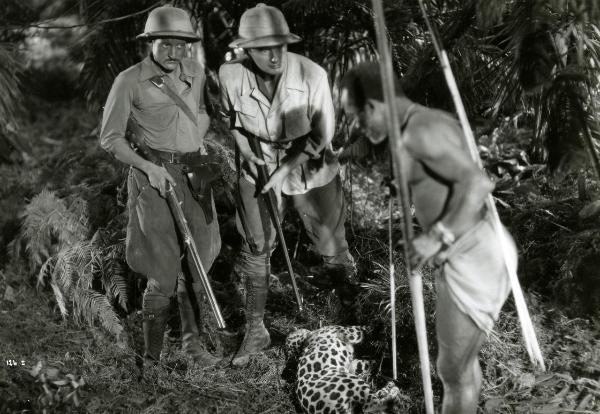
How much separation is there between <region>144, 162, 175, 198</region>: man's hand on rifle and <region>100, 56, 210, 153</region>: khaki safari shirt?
0.18 meters

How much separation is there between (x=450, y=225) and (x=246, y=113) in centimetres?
168

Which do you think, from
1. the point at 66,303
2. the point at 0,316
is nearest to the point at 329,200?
the point at 66,303

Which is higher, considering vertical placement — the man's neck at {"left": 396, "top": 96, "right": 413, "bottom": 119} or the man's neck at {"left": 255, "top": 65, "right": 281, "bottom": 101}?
the man's neck at {"left": 396, "top": 96, "right": 413, "bottom": 119}

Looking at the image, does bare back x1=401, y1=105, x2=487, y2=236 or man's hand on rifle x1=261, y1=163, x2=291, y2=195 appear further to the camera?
man's hand on rifle x1=261, y1=163, x2=291, y2=195

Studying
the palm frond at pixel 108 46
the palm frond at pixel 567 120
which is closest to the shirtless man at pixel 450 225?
the palm frond at pixel 567 120

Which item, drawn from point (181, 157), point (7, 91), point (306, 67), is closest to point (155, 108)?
point (181, 157)

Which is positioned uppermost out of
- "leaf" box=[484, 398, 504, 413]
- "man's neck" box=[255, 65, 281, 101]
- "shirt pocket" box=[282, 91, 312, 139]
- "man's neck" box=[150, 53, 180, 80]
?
"man's neck" box=[150, 53, 180, 80]

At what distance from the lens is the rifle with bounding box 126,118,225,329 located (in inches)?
153

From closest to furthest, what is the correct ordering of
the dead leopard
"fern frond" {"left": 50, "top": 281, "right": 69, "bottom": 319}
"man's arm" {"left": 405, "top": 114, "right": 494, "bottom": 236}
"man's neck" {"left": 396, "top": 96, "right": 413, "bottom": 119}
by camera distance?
"man's arm" {"left": 405, "top": 114, "right": 494, "bottom": 236}, "man's neck" {"left": 396, "top": 96, "right": 413, "bottom": 119}, the dead leopard, "fern frond" {"left": 50, "top": 281, "right": 69, "bottom": 319}

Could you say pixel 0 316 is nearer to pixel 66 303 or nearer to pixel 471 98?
pixel 66 303

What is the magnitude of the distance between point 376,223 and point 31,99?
6137mm

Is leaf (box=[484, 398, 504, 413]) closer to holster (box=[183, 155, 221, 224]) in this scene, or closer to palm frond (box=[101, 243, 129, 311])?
holster (box=[183, 155, 221, 224])

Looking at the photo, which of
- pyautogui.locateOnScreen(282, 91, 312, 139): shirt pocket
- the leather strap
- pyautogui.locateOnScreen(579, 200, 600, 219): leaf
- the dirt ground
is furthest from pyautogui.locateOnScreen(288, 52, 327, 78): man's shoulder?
pyautogui.locateOnScreen(579, 200, 600, 219): leaf

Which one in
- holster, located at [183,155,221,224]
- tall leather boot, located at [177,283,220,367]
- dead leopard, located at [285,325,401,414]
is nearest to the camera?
dead leopard, located at [285,325,401,414]
